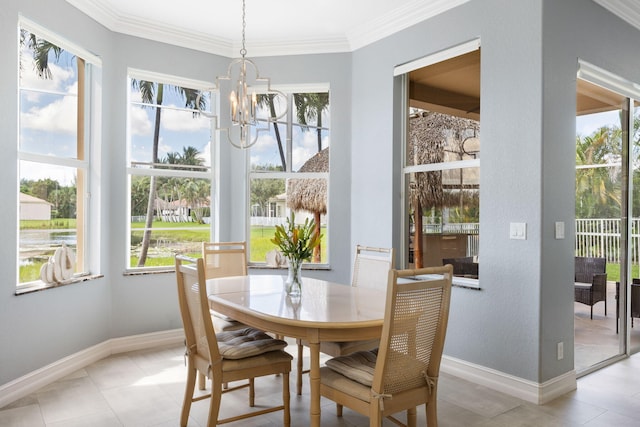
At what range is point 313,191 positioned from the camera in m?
4.65

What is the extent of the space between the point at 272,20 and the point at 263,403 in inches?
124

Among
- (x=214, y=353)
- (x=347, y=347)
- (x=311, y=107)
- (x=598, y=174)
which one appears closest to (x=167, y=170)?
(x=311, y=107)

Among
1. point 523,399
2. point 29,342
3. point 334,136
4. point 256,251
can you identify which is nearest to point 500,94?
point 334,136

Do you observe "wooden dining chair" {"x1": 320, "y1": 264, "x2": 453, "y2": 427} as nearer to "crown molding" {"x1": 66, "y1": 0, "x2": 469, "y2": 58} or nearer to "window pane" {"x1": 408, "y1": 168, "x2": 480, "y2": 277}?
"window pane" {"x1": 408, "y1": 168, "x2": 480, "y2": 277}

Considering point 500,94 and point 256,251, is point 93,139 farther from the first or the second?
point 500,94

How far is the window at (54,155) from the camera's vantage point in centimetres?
325

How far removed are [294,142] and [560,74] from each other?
2.47m

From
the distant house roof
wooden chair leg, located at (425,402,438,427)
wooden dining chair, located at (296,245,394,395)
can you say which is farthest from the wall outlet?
the distant house roof

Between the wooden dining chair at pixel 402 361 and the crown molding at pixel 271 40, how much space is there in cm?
249

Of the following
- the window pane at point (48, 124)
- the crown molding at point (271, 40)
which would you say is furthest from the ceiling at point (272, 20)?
the window pane at point (48, 124)

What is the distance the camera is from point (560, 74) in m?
3.10

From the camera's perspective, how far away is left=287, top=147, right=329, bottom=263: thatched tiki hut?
4.62 meters

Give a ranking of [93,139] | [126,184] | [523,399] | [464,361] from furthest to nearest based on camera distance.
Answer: [126,184] → [93,139] → [464,361] → [523,399]

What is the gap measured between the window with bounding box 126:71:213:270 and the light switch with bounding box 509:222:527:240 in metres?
2.85
